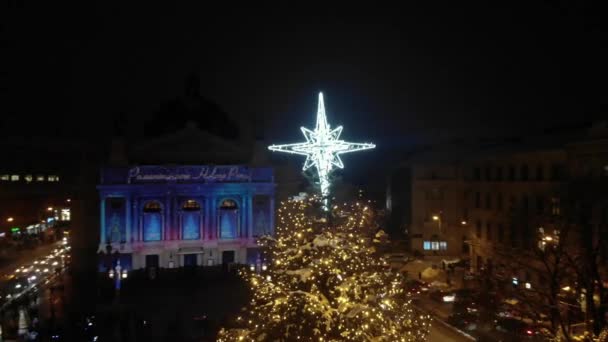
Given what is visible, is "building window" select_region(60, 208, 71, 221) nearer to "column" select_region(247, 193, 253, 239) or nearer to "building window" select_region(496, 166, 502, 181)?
"column" select_region(247, 193, 253, 239)

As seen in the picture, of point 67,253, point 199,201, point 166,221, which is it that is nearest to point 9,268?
point 67,253

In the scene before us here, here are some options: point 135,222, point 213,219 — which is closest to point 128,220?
point 135,222

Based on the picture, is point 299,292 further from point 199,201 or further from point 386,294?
point 199,201

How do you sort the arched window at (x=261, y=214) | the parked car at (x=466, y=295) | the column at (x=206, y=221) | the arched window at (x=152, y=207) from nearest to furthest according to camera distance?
the parked car at (x=466, y=295), the arched window at (x=152, y=207), the column at (x=206, y=221), the arched window at (x=261, y=214)

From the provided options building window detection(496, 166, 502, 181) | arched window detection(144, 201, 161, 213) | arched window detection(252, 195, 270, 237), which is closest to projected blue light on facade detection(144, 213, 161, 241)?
arched window detection(144, 201, 161, 213)

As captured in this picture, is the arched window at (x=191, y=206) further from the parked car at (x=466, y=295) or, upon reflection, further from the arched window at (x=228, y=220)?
the parked car at (x=466, y=295)

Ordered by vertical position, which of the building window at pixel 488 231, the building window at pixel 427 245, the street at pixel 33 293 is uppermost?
the building window at pixel 488 231

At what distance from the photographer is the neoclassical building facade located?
2024 inches

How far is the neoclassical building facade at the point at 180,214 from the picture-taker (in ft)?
169

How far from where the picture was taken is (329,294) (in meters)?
12.7

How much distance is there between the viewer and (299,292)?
1237 cm

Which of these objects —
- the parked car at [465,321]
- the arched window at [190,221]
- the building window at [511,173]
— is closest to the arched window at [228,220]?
the arched window at [190,221]

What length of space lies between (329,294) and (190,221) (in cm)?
4216

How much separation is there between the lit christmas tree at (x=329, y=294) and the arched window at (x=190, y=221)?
40226mm
